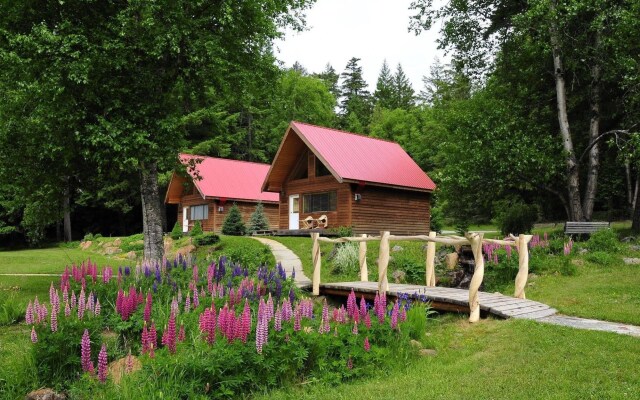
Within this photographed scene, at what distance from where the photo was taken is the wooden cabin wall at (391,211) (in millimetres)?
25516

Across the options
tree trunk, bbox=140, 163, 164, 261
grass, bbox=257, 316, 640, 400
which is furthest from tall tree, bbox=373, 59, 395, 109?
grass, bbox=257, 316, 640, 400

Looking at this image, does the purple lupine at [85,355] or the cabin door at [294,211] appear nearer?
the purple lupine at [85,355]

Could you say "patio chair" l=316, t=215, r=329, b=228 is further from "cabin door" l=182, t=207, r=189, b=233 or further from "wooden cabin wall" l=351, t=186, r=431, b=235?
"cabin door" l=182, t=207, r=189, b=233

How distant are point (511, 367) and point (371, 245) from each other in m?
13.1

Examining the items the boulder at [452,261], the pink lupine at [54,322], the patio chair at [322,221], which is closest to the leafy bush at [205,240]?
the patio chair at [322,221]

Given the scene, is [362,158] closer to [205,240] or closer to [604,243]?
[205,240]

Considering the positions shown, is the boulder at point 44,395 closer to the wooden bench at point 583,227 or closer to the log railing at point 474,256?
the log railing at point 474,256

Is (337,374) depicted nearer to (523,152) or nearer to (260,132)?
(523,152)

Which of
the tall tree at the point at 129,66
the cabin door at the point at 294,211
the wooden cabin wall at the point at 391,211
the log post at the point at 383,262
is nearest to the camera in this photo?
the log post at the point at 383,262

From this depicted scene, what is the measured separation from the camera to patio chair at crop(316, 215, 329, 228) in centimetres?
2637

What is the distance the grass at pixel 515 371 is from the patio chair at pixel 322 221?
1911 centimetres

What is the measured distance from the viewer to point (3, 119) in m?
12.9

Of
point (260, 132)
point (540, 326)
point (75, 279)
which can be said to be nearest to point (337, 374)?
point (540, 326)

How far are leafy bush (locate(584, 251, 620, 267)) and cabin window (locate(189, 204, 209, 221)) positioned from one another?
26.3 metres
